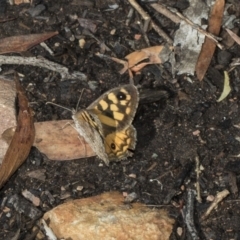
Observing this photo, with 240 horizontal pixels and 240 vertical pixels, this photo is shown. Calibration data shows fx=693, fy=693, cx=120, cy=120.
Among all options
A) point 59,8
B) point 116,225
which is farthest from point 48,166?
point 59,8

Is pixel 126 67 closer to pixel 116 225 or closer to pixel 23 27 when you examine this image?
pixel 23 27

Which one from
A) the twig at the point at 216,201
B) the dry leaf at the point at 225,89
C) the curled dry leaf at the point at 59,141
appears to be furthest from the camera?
the dry leaf at the point at 225,89

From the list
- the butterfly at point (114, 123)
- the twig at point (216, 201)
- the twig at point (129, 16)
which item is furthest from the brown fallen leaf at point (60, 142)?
the twig at point (129, 16)

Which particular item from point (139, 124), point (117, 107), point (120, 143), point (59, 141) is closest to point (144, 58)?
point (139, 124)

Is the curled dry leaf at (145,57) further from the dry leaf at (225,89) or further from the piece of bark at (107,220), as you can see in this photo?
the piece of bark at (107,220)

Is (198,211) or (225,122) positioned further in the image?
(225,122)
